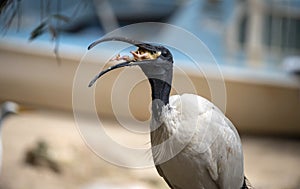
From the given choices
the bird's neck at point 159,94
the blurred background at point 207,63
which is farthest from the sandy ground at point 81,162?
the bird's neck at point 159,94

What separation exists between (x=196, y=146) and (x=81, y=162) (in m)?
1.92

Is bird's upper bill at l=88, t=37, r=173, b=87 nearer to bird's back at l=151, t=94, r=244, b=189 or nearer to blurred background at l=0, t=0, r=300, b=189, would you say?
bird's back at l=151, t=94, r=244, b=189

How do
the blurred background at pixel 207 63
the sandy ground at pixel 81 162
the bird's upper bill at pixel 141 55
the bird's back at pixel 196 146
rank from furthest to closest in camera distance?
1. the blurred background at pixel 207 63
2. the sandy ground at pixel 81 162
3. the bird's back at pixel 196 146
4. the bird's upper bill at pixel 141 55

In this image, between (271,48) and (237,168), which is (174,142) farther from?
(271,48)

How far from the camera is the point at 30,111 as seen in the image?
3.50 meters

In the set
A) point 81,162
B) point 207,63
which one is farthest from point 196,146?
point 207,63

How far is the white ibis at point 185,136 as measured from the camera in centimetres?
111

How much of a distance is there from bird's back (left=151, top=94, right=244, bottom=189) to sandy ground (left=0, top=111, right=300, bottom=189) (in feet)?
4.49

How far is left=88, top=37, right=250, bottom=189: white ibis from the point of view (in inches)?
43.9

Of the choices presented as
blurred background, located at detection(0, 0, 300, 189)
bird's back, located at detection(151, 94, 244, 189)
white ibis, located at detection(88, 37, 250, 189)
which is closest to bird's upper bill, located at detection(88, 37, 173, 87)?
white ibis, located at detection(88, 37, 250, 189)

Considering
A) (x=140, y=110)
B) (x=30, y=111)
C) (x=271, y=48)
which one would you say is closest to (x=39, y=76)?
(x=30, y=111)

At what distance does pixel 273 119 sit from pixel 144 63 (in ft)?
9.06

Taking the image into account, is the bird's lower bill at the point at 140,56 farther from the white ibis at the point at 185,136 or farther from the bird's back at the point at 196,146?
the bird's back at the point at 196,146

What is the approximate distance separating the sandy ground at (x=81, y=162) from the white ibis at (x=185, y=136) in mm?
1372
